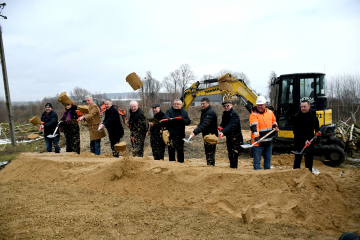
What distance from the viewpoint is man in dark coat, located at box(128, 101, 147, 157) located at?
592 cm

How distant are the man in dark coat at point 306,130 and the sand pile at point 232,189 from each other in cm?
90

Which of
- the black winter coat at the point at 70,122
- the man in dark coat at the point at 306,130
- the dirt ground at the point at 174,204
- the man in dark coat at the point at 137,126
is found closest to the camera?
the dirt ground at the point at 174,204

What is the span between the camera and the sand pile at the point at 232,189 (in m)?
3.08

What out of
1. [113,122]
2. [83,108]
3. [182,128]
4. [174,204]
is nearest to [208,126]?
[182,128]

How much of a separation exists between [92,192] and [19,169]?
7.64 feet

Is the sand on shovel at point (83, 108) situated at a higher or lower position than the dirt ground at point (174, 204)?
higher

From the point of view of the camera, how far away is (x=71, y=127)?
6539 millimetres

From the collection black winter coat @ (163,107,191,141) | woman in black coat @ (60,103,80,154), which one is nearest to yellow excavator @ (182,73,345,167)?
black winter coat @ (163,107,191,141)

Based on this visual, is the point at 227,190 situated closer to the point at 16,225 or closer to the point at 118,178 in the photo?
the point at 118,178

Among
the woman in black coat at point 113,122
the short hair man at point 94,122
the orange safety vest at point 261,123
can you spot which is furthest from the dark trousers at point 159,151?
the orange safety vest at point 261,123

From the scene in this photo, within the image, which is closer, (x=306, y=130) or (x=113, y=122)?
(x=306, y=130)

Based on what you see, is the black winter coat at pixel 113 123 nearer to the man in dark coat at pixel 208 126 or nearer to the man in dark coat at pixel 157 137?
the man in dark coat at pixel 157 137

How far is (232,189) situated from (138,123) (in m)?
3.16

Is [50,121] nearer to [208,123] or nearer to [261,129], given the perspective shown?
[208,123]
